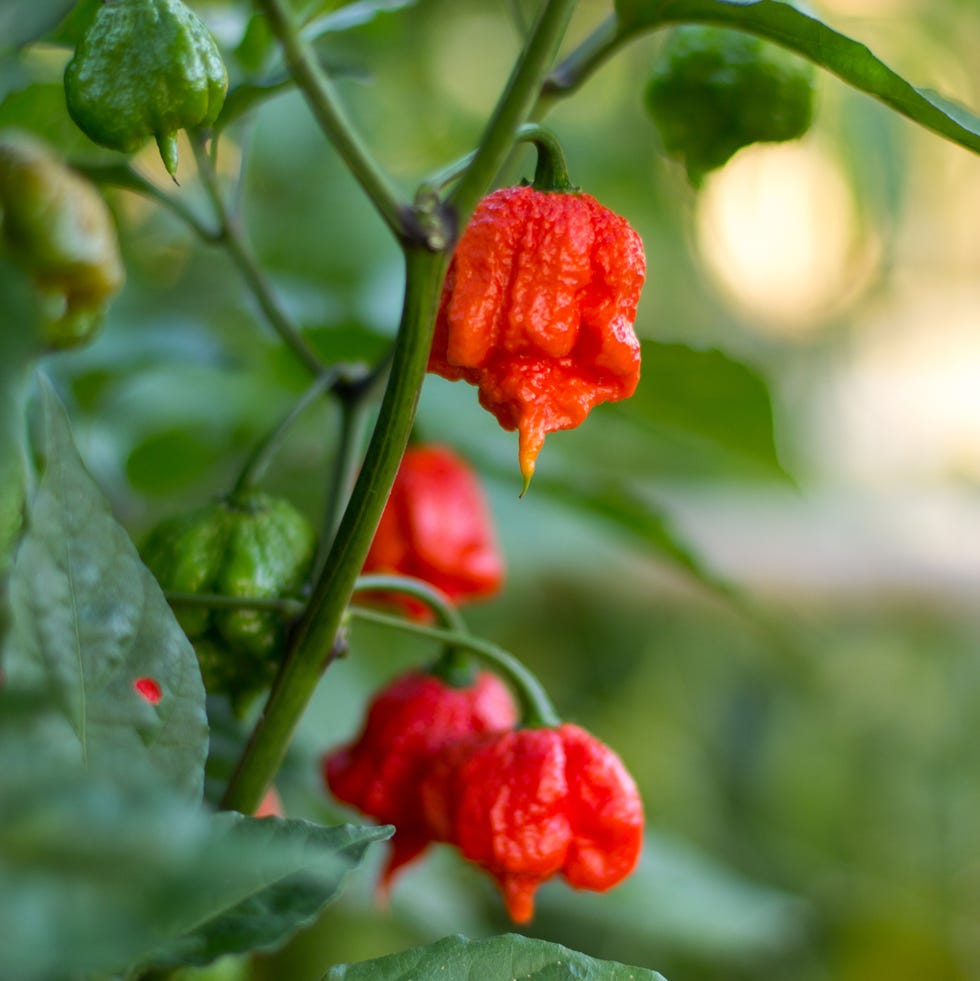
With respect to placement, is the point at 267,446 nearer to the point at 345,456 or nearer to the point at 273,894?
the point at 345,456

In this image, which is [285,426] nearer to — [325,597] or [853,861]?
[325,597]

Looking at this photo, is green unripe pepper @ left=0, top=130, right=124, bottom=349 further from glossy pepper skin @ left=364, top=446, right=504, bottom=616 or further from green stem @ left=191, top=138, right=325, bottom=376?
glossy pepper skin @ left=364, top=446, right=504, bottom=616

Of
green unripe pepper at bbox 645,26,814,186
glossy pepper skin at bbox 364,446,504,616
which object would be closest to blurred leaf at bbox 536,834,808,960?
glossy pepper skin at bbox 364,446,504,616

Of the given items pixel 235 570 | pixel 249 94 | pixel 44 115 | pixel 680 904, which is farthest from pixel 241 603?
pixel 680 904

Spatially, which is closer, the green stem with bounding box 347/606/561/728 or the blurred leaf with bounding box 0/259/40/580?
the blurred leaf with bounding box 0/259/40/580

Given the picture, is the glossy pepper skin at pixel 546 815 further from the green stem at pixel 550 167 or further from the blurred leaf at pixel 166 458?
the blurred leaf at pixel 166 458

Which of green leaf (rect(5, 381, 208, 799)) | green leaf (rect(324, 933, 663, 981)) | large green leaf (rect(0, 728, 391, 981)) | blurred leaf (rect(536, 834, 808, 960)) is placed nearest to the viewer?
large green leaf (rect(0, 728, 391, 981))

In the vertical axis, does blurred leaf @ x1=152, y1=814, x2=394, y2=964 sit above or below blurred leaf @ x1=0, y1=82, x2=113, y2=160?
below
